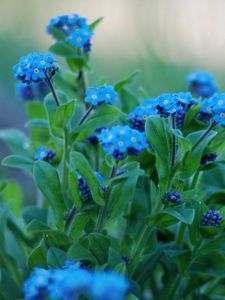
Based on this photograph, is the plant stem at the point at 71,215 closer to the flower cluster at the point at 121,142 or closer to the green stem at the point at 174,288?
the flower cluster at the point at 121,142

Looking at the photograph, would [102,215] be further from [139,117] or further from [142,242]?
[139,117]

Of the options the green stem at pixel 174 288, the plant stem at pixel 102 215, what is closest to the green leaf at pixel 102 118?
the plant stem at pixel 102 215

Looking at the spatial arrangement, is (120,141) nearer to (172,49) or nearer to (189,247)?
(189,247)

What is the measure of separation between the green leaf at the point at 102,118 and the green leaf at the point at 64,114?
0.07 m

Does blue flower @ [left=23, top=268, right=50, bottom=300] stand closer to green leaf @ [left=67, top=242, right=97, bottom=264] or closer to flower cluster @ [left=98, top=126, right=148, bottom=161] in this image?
green leaf @ [left=67, top=242, right=97, bottom=264]

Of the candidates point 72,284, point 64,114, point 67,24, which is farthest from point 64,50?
point 72,284

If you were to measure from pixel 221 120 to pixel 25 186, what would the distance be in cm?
315

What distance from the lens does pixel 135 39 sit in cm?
601

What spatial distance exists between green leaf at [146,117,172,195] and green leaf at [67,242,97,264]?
15.0 inches

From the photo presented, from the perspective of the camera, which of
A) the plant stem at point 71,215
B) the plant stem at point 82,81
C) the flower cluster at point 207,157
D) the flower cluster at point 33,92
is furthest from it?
the flower cluster at point 33,92

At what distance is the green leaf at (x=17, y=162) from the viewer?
251cm

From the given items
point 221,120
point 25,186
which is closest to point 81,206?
point 221,120

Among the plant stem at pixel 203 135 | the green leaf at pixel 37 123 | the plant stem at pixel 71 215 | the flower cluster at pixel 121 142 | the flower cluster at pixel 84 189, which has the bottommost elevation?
the plant stem at pixel 71 215

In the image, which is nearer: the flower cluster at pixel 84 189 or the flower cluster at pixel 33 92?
the flower cluster at pixel 84 189
